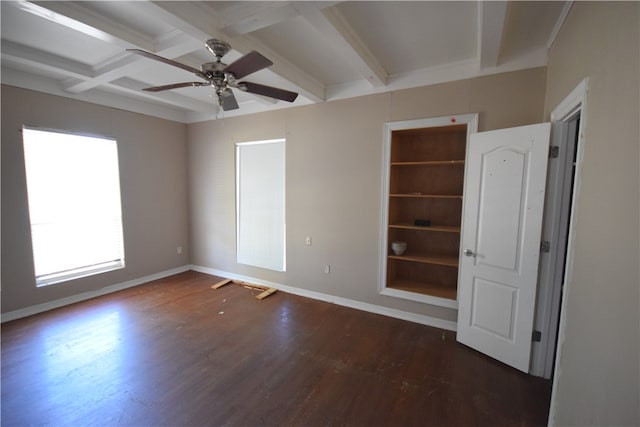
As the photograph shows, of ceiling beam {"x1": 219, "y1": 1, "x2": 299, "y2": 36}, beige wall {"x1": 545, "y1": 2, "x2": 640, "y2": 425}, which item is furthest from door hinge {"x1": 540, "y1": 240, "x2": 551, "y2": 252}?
ceiling beam {"x1": 219, "y1": 1, "x2": 299, "y2": 36}

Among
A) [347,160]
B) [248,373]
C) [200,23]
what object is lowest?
[248,373]

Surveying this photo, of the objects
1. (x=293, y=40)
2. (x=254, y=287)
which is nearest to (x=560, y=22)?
(x=293, y=40)

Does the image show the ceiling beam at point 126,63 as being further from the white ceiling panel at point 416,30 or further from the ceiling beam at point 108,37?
the white ceiling panel at point 416,30

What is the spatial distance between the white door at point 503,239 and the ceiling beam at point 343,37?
1242 millimetres

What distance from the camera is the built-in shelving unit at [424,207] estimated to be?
3090mm

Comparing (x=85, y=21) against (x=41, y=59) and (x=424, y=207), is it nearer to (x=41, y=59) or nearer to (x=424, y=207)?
(x=41, y=59)

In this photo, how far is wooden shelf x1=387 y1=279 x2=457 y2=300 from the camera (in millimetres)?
3063

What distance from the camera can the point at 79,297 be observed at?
3.66 m

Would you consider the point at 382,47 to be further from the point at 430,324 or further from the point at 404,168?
the point at 430,324

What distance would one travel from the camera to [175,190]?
15.8ft

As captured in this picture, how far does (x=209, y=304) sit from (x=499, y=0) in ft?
13.7

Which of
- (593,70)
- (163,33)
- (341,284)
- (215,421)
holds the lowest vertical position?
(215,421)

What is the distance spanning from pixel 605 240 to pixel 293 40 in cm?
257

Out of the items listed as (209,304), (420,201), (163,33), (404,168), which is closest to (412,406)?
(420,201)
